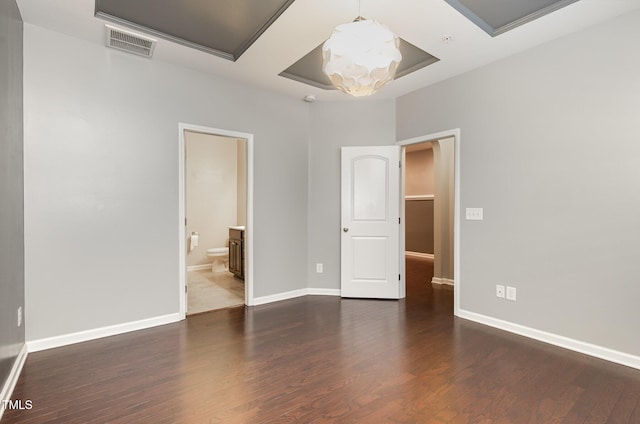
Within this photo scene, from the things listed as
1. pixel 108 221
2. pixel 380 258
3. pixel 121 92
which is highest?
pixel 121 92

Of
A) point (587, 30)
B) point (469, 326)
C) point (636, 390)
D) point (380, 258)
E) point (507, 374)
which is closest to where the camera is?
point (636, 390)

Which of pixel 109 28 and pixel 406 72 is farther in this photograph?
pixel 406 72

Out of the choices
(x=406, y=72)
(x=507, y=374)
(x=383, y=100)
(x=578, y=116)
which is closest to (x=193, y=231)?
(x=383, y=100)

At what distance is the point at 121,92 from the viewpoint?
2.95 metres

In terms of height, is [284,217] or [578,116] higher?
[578,116]

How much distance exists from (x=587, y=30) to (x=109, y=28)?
3.93 meters

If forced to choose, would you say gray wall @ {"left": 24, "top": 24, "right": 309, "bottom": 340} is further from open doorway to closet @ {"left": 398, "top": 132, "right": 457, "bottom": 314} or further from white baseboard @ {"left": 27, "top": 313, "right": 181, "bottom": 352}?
open doorway to closet @ {"left": 398, "top": 132, "right": 457, "bottom": 314}

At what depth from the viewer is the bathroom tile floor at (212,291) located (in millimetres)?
3831

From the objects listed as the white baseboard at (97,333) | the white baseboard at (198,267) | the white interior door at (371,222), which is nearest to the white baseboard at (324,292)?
the white interior door at (371,222)

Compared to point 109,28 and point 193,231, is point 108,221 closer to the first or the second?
point 109,28

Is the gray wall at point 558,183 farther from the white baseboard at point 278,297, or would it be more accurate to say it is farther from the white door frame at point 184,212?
the white door frame at point 184,212

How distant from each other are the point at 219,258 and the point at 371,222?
10.7ft

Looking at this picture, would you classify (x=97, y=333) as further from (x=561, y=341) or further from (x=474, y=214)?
(x=561, y=341)

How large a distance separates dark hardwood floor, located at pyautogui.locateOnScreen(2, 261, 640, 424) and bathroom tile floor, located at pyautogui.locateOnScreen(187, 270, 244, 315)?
0.63m
